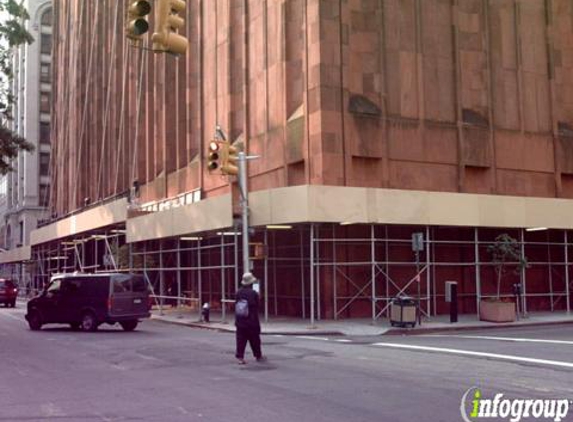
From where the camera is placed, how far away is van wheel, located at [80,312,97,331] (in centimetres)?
2192

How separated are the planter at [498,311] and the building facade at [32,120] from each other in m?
71.7

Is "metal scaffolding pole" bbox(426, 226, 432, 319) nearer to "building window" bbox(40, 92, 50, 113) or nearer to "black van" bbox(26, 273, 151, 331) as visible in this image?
"black van" bbox(26, 273, 151, 331)

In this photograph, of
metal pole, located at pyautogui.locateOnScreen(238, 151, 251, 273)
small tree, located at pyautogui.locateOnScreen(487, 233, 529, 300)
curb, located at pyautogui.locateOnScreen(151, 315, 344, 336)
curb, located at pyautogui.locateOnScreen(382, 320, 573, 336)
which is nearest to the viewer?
curb, located at pyautogui.locateOnScreen(151, 315, 344, 336)

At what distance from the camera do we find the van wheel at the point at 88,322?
2192 cm

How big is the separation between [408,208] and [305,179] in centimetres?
406

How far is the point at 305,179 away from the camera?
25.4 metres

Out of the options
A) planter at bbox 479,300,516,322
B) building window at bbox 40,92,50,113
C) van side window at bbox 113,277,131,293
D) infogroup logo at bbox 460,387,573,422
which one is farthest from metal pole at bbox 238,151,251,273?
building window at bbox 40,92,50,113

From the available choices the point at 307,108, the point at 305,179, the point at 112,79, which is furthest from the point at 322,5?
the point at 112,79

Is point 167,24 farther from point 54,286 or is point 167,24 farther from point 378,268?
point 378,268

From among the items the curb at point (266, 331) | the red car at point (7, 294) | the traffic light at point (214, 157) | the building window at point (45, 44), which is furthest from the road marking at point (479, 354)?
the building window at point (45, 44)

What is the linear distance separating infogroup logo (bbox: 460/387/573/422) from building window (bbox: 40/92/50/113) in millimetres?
88889

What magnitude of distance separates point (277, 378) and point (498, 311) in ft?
46.7

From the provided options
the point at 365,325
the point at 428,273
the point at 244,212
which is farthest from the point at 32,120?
the point at 365,325

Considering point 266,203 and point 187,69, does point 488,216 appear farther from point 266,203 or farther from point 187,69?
point 187,69
